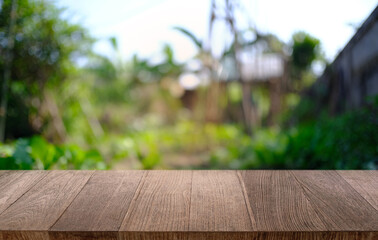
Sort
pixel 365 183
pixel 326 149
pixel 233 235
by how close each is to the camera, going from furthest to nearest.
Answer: pixel 326 149 → pixel 365 183 → pixel 233 235

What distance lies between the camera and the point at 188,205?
888 mm

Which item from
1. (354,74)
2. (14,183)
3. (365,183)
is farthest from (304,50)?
(14,183)

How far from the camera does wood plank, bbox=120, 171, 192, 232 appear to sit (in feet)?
2.59

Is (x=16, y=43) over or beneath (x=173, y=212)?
over

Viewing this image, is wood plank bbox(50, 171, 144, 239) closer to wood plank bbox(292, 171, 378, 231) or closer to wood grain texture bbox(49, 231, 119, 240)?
wood grain texture bbox(49, 231, 119, 240)

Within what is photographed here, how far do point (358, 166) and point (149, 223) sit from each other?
198 cm

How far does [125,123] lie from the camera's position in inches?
372

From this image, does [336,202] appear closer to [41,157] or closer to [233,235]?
[233,235]


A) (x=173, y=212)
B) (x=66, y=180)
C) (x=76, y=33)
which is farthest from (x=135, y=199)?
(x=76, y=33)

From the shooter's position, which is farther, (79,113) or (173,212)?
(79,113)

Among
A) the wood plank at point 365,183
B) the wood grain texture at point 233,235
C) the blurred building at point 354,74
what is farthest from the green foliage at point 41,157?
the blurred building at point 354,74

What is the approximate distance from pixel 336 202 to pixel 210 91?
16.0 ft

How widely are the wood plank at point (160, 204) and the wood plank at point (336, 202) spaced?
29 centimetres

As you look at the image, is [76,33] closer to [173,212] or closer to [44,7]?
[44,7]
